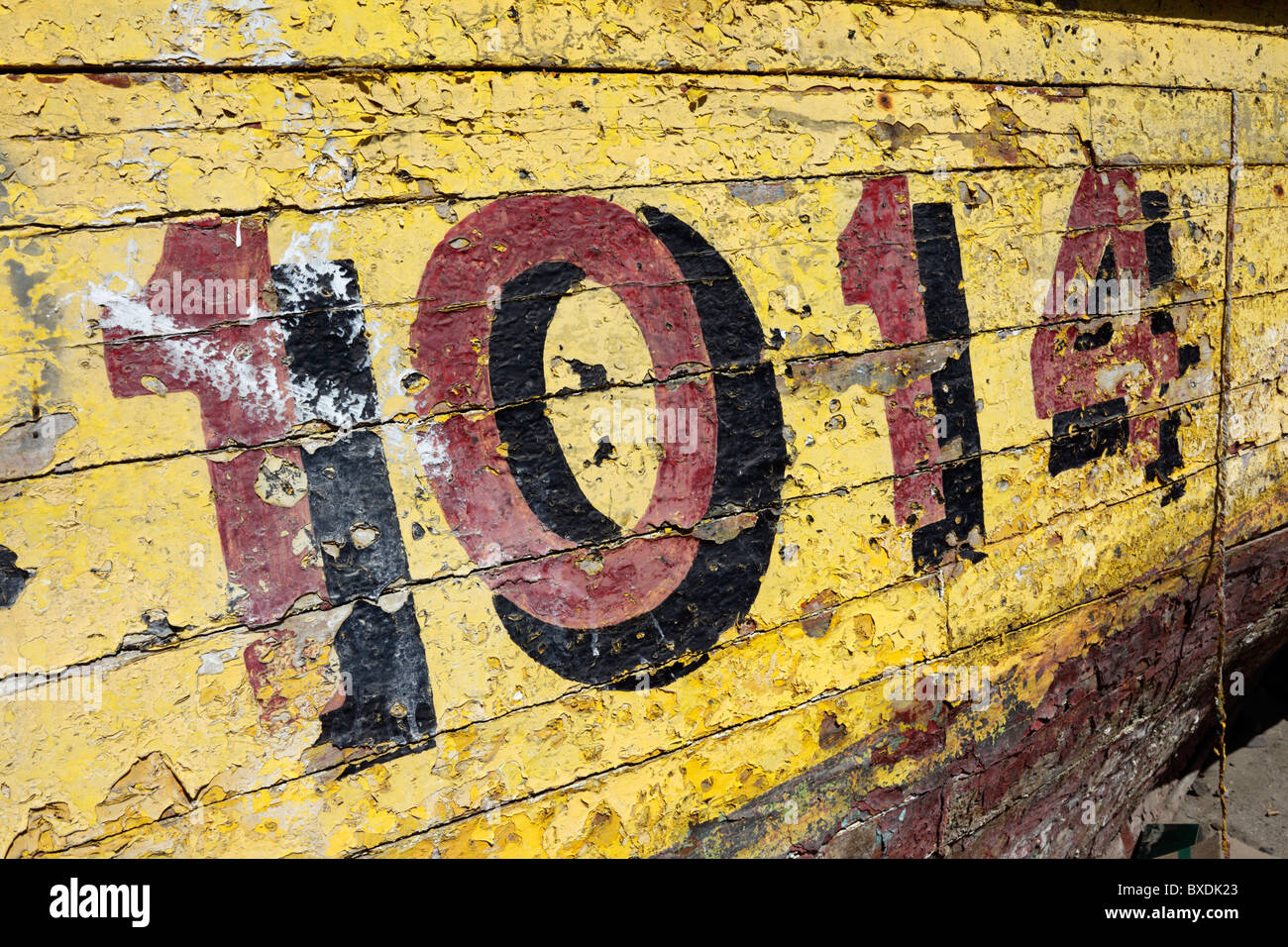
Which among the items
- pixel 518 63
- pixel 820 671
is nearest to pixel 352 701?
pixel 820 671

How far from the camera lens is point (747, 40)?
1.59 m

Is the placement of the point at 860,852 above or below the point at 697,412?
below

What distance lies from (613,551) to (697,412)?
0.33 metres

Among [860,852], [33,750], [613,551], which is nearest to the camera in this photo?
[33,750]

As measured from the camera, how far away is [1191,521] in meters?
2.37

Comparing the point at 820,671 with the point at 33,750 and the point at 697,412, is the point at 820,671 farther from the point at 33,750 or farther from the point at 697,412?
the point at 33,750

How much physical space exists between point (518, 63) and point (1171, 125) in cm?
190

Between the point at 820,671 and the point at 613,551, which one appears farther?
the point at 820,671

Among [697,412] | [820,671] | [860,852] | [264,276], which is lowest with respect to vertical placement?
[860,852]

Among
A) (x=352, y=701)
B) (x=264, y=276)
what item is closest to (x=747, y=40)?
(x=264, y=276)

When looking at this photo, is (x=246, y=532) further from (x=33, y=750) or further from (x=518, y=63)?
(x=518, y=63)
